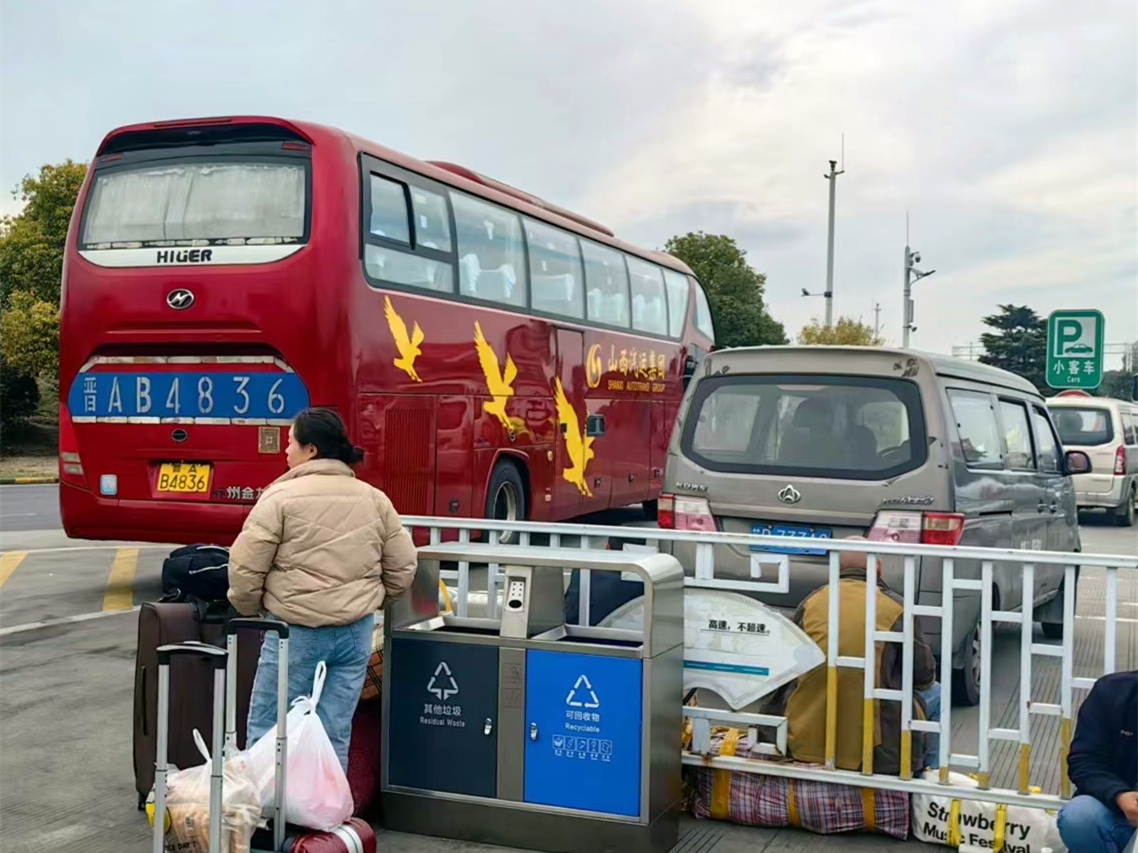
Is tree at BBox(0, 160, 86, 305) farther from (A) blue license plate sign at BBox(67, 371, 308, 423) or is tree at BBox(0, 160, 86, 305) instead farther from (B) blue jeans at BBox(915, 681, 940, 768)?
(B) blue jeans at BBox(915, 681, 940, 768)

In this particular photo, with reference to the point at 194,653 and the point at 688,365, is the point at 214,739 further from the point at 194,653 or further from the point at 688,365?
the point at 688,365

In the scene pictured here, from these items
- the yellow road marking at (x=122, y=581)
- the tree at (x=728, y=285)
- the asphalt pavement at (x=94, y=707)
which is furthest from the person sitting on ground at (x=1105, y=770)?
the tree at (x=728, y=285)

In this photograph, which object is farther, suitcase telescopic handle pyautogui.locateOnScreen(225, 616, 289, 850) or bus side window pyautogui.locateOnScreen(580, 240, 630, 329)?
bus side window pyautogui.locateOnScreen(580, 240, 630, 329)

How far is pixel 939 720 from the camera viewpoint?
15.6ft

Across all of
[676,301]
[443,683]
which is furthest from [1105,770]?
[676,301]

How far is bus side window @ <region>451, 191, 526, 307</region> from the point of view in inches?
432

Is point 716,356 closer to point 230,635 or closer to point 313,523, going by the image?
point 313,523

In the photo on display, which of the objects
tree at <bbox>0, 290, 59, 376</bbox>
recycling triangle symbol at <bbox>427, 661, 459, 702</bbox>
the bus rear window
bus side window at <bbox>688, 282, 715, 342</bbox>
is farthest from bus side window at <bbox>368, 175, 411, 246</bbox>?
tree at <bbox>0, 290, 59, 376</bbox>

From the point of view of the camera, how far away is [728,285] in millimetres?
60656

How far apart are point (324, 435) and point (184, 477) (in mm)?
5243

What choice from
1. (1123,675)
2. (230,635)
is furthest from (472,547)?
(1123,675)

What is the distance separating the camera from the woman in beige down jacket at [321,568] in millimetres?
4355

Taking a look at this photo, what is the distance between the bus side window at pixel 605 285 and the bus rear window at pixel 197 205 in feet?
17.7

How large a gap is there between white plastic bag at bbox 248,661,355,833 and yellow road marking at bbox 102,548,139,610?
20.2ft
